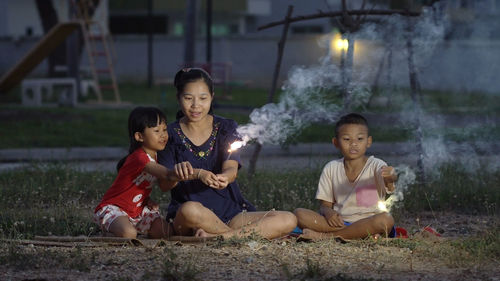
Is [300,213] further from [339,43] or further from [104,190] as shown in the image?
[339,43]

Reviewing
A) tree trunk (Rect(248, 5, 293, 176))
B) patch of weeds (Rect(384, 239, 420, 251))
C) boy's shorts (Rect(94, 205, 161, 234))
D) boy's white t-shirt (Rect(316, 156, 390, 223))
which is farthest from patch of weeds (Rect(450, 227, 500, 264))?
tree trunk (Rect(248, 5, 293, 176))

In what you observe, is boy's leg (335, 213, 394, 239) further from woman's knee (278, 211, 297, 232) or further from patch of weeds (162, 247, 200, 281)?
patch of weeds (162, 247, 200, 281)

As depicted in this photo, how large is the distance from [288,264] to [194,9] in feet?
51.7

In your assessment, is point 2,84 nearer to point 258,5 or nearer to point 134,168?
point 134,168

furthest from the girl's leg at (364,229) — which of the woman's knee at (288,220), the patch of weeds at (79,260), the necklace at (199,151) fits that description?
the patch of weeds at (79,260)

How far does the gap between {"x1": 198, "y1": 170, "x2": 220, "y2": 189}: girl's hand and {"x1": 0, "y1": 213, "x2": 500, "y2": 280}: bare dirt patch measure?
405 millimetres

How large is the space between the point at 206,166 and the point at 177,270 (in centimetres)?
132

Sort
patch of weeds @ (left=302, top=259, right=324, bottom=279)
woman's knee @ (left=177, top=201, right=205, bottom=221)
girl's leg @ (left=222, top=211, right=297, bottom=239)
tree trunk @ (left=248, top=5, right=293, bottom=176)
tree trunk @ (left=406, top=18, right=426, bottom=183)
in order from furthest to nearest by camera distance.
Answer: tree trunk @ (left=248, top=5, right=293, bottom=176) → tree trunk @ (left=406, top=18, right=426, bottom=183) → girl's leg @ (left=222, top=211, right=297, bottom=239) → woman's knee @ (left=177, top=201, right=205, bottom=221) → patch of weeds @ (left=302, top=259, right=324, bottom=279)

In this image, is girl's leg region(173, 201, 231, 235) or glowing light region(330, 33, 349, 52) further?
glowing light region(330, 33, 349, 52)

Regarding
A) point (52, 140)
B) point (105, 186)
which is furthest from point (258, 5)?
point (105, 186)

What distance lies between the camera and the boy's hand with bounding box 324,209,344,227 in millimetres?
5730

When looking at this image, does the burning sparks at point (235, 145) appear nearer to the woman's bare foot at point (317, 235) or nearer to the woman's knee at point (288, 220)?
the woman's knee at point (288, 220)

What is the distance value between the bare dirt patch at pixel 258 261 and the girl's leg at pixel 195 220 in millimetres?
165

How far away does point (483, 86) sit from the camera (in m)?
12.1
